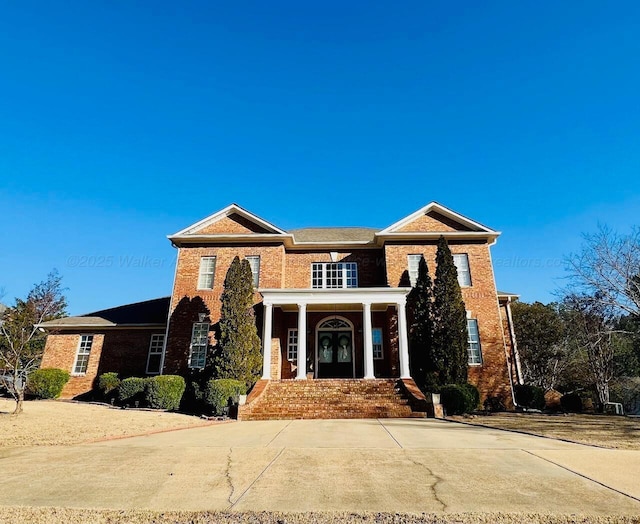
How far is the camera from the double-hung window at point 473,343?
19.1 metres

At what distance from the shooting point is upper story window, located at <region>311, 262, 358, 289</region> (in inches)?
844

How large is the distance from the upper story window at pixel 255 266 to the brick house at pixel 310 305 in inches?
2.4

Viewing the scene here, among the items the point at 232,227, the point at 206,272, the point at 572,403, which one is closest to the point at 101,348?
the point at 206,272

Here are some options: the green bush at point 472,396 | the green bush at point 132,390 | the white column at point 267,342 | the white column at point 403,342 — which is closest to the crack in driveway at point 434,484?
the green bush at point 472,396

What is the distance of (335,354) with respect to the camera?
2048 centimetres

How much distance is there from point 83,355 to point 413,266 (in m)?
18.3

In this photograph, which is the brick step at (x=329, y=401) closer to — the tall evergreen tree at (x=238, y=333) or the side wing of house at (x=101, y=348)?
the tall evergreen tree at (x=238, y=333)

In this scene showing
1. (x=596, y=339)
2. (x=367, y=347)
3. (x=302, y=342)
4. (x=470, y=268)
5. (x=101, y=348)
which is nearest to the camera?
(x=367, y=347)

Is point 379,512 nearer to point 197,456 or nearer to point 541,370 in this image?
point 197,456

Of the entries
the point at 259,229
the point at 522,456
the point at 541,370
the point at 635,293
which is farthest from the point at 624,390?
the point at 522,456

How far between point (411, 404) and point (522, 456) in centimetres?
901

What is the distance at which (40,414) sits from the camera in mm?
12555

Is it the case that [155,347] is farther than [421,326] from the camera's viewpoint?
Yes

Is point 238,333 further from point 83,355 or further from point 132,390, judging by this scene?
point 83,355
